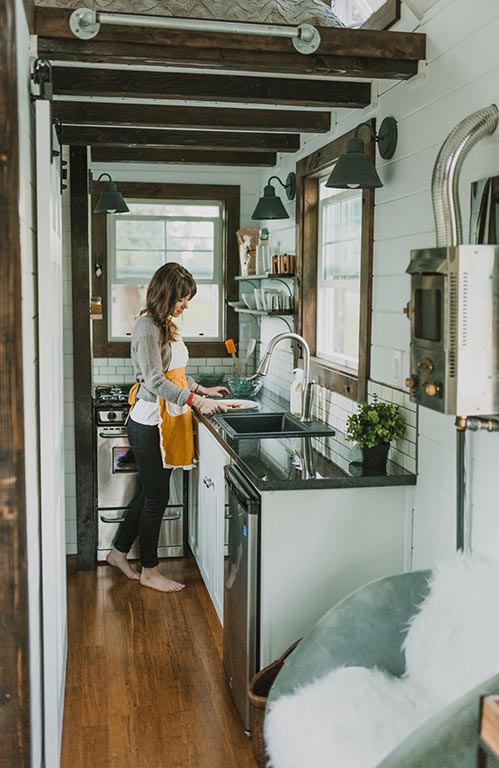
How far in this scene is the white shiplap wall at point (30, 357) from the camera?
2287 mm

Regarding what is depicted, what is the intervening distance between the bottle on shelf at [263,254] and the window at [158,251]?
2.18ft

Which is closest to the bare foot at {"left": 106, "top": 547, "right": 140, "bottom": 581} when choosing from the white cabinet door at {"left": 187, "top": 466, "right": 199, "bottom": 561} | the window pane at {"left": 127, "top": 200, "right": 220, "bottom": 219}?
the white cabinet door at {"left": 187, "top": 466, "right": 199, "bottom": 561}

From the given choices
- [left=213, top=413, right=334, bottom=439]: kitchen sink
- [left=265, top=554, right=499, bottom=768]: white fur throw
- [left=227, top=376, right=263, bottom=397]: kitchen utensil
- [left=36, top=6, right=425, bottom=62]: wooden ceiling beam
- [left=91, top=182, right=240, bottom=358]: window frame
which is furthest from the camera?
[left=91, top=182, right=240, bottom=358]: window frame

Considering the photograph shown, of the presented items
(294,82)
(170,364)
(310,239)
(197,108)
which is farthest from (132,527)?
(294,82)

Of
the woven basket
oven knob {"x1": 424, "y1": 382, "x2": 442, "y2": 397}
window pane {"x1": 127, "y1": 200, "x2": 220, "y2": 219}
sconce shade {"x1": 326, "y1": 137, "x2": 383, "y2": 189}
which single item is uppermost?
window pane {"x1": 127, "y1": 200, "x2": 220, "y2": 219}

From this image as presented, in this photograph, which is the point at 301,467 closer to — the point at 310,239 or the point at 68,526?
the point at 310,239

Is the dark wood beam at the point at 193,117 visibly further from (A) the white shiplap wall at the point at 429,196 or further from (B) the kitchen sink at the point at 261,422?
(B) the kitchen sink at the point at 261,422

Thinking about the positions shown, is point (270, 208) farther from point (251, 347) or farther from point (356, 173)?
point (356, 173)

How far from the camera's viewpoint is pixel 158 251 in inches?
238

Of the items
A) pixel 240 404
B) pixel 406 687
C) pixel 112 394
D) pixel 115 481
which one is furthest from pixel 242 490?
pixel 112 394

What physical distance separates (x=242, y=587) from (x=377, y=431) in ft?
2.56

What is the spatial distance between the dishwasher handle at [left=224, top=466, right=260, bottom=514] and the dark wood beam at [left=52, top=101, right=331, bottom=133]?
1.76m

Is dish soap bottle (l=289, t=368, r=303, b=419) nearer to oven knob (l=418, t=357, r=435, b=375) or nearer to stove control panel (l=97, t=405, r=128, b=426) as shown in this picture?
stove control panel (l=97, t=405, r=128, b=426)

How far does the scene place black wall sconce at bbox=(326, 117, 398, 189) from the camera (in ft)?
10.8
